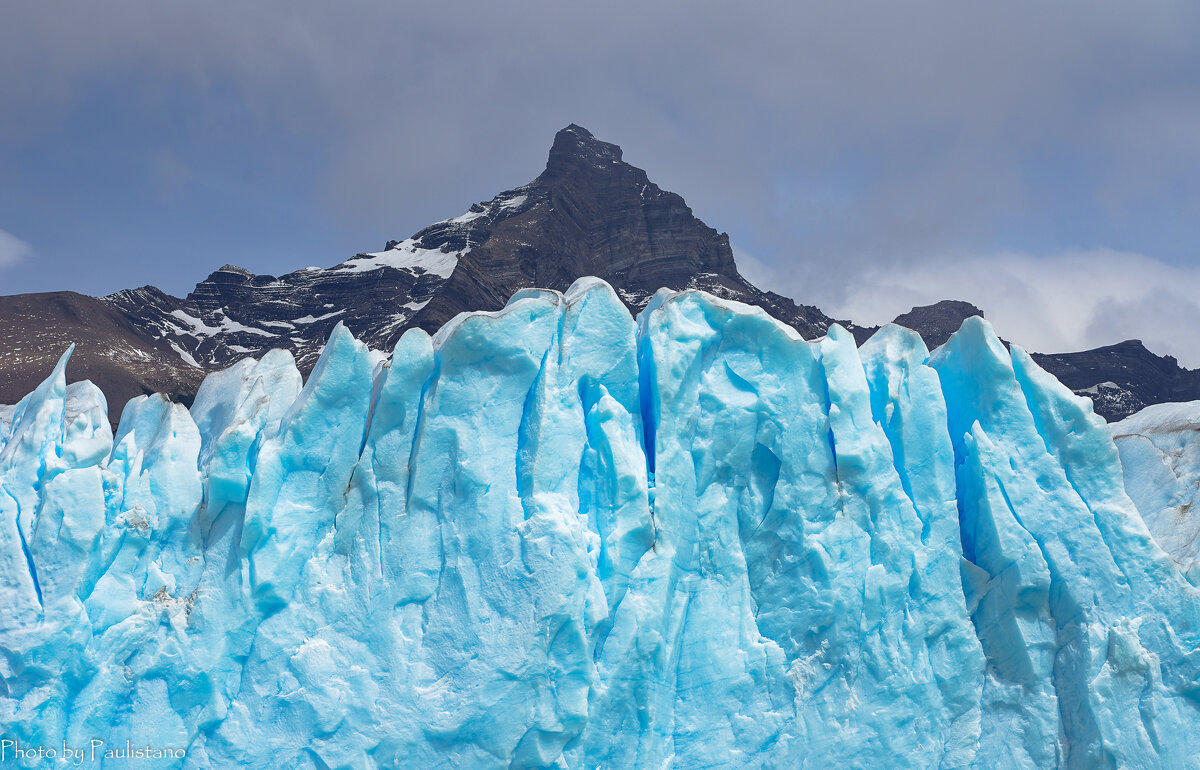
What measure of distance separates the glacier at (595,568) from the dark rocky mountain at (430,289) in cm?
2974

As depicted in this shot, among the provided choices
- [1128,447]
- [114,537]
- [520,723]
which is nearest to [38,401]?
[114,537]

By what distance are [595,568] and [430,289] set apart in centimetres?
4670

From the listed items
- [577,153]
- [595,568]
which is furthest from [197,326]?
[595,568]

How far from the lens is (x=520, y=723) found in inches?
438

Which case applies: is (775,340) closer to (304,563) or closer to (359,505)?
(359,505)

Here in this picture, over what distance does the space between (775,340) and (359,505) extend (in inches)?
238

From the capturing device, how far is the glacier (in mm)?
11375

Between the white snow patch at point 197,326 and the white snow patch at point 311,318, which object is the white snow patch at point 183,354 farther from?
the white snow patch at point 311,318

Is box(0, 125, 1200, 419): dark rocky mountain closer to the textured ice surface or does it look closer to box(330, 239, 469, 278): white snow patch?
box(330, 239, 469, 278): white snow patch

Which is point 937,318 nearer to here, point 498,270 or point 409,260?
point 498,270

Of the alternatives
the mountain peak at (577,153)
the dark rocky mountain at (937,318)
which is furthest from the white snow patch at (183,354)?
the dark rocky mountain at (937,318)

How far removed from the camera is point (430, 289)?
186 ft

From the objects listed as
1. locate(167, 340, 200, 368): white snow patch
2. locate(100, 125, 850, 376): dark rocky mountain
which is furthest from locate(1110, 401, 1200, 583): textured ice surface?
locate(167, 340, 200, 368): white snow patch

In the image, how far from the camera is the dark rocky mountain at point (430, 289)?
146ft
